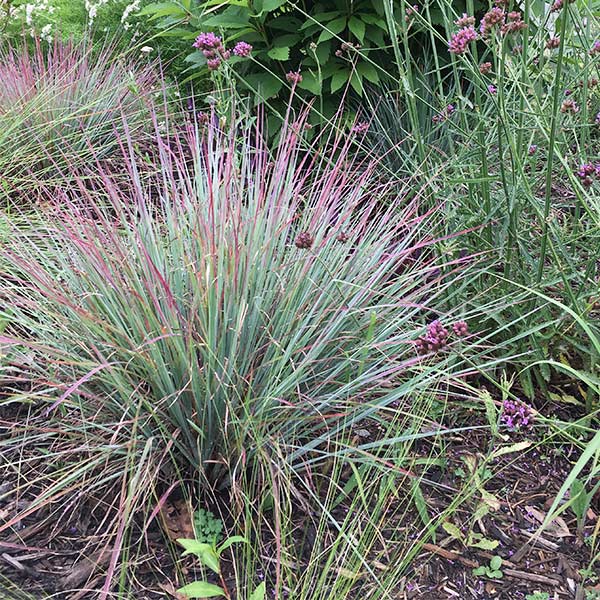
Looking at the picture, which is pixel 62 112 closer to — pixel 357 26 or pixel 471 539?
pixel 357 26

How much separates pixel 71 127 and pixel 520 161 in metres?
2.67

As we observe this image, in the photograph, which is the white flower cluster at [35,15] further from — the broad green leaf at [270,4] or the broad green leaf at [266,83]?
the broad green leaf at [270,4]

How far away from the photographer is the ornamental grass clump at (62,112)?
10.7 feet

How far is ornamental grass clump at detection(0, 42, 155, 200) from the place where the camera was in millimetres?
3273

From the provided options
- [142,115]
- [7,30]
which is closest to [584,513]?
[142,115]

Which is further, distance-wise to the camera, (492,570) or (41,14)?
(41,14)

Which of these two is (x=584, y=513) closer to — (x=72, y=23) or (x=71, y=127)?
(x=71, y=127)

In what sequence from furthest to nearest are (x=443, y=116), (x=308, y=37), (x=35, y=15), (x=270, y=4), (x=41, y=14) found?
(x=35, y=15) → (x=41, y=14) → (x=308, y=37) → (x=270, y=4) → (x=443, y=116)

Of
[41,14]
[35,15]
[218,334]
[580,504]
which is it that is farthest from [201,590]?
[35,15]

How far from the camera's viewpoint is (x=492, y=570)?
1688 mm

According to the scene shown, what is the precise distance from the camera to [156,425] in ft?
5.84

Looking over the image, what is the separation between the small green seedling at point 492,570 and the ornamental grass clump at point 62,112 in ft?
7.90

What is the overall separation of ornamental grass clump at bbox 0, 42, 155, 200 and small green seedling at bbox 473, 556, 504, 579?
2407 millimetres

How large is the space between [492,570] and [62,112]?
124 inches
